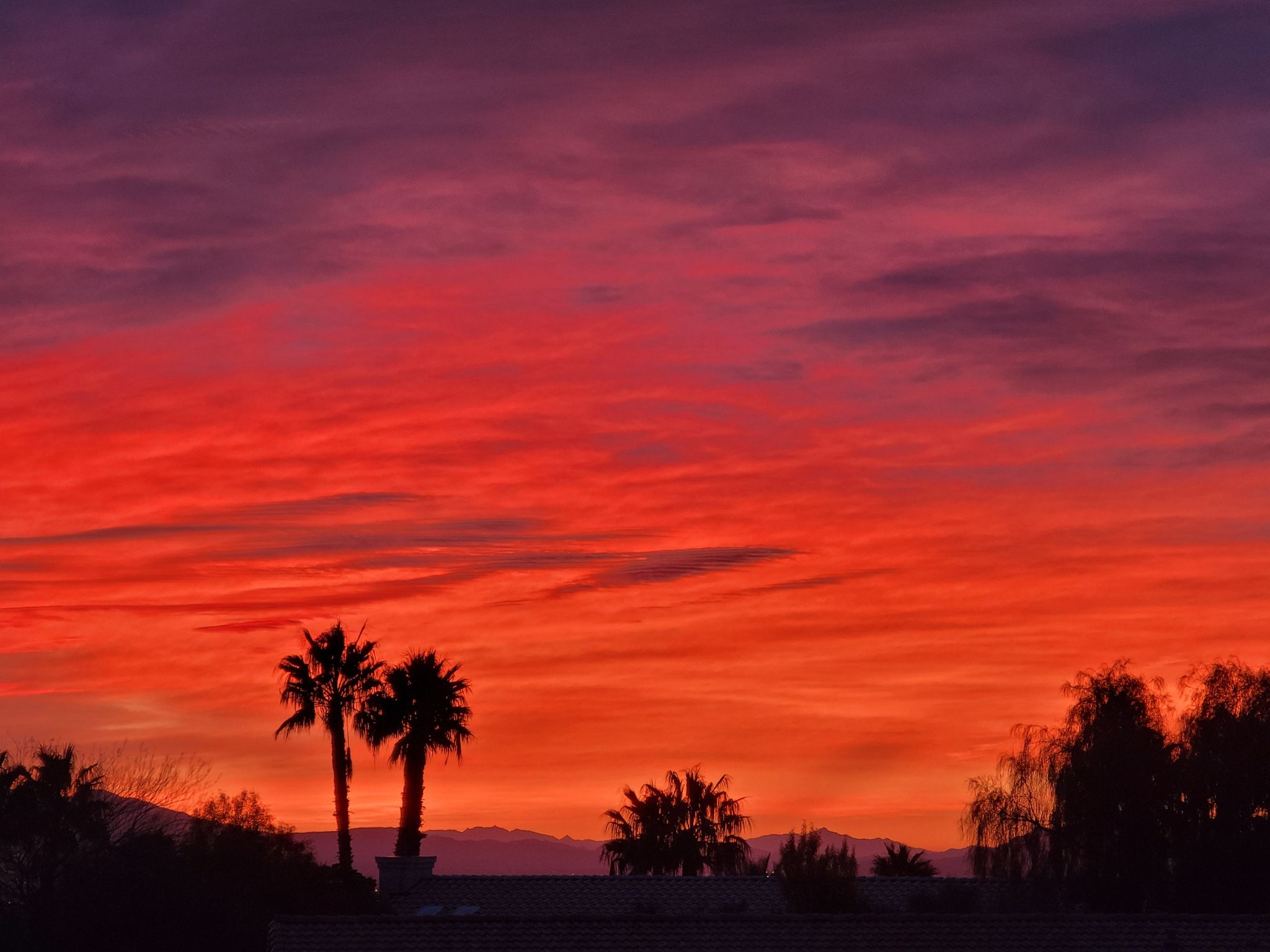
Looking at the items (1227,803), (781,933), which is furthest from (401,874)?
(1227,803)

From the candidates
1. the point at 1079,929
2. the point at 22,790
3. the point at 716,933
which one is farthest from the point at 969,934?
the point at 22,790

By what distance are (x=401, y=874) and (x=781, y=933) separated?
1829cm

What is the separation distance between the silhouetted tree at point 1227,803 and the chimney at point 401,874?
27.1 m

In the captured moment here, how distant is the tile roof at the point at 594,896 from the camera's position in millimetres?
56125

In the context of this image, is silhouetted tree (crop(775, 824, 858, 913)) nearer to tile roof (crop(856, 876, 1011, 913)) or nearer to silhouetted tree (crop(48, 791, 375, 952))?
tile roof (crop(856, 876, 1011, 913))

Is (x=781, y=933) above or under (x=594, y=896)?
under

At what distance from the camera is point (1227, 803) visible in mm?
58406

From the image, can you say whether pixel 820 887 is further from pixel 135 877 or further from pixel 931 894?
pixel 135 877

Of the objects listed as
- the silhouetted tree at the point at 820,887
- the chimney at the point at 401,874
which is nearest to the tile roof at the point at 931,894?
the silhouetted tree at the point at 820,887

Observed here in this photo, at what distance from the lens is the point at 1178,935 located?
47438 millimetres

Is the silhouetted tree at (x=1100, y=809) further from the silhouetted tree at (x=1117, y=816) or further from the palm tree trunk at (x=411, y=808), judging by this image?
the palm tree trunk at (x=411, y=808)

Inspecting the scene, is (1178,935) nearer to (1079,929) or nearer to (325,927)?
(1079,929)

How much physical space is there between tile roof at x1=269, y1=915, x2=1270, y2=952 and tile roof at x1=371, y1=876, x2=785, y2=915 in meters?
7.00

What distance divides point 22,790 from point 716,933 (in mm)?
31317
